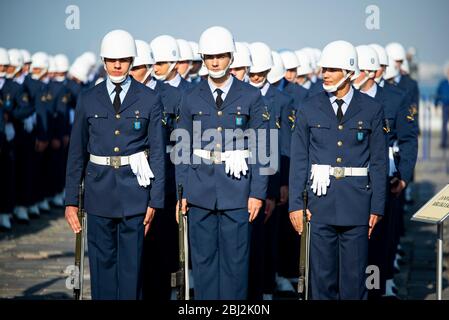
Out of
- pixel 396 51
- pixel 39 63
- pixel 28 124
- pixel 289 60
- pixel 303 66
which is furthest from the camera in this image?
pixel 39 63

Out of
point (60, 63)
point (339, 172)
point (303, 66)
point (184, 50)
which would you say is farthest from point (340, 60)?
point (60, 63)

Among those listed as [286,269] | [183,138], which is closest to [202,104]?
[183,138]

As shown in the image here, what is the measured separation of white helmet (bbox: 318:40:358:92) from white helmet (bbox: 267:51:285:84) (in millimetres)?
3346

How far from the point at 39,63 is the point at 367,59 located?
10482mm

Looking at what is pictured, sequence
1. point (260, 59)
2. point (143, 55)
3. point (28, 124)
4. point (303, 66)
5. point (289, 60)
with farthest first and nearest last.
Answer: point (28, 124)
point (303, 66)
point (289, 60)
point (260, 59)
point (143, 55)

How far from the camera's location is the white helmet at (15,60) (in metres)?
17.7

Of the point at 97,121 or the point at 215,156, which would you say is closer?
the point at 97,121

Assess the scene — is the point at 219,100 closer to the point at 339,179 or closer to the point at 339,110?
the point at 339,110

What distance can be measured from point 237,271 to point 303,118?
52.6 inches

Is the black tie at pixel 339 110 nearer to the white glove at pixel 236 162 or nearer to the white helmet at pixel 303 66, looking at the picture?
the white glove at pixel 236 162

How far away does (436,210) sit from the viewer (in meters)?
9.98

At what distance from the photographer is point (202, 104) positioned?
33.8 feet

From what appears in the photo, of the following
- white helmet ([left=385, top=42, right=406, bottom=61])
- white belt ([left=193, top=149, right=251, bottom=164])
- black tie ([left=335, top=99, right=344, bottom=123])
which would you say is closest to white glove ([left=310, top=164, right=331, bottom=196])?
black tie ([left=335, top=99, right=344, bottom=123])

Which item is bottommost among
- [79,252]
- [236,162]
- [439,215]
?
[79,252]
